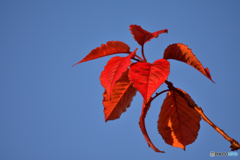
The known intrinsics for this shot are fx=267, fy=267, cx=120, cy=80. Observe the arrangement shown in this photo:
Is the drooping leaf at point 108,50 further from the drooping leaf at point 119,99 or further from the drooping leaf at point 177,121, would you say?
the drooping leaf at point 177,121

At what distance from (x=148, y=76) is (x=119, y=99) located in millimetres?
187

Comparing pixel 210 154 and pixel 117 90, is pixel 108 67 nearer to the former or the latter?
pixel 117 90

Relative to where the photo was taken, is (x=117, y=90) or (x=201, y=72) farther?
(x=117, y=90)

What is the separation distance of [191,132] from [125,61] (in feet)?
0.84

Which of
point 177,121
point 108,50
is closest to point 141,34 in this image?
point 108,50

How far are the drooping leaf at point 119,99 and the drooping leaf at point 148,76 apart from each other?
13cm

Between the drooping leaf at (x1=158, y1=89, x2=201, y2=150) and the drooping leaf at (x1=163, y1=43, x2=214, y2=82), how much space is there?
4.0 inches

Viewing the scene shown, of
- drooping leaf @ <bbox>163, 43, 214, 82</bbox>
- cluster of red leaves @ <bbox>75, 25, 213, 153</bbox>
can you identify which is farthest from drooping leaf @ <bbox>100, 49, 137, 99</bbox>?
drooping leaf @ <bbox>163, 43, 214, 82</bbox>

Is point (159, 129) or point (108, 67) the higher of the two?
point (108, 67)

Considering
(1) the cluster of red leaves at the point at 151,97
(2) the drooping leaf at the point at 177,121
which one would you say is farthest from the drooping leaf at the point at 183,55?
(2) the drooping leaf at the point at 177,121

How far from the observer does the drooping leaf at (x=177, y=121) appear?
2.28 feet

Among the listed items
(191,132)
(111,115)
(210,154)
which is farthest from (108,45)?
(210,154)

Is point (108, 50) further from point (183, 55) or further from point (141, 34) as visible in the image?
point (183, 55)

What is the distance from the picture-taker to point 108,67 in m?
0.66
